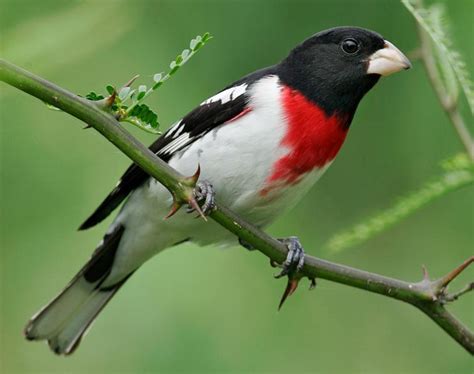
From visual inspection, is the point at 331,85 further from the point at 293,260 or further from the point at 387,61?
the point at 293,260

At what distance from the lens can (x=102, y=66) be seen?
3863 millimetres

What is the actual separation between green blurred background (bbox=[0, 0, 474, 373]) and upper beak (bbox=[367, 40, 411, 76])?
59cm

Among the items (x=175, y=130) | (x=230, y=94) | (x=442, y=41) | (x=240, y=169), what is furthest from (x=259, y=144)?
(x=442, y=41)

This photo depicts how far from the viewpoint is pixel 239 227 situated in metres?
2.35

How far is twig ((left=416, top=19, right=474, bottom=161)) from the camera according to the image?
228 centimetres

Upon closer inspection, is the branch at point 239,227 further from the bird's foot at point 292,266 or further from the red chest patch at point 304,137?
the red chest patch at point 304,137

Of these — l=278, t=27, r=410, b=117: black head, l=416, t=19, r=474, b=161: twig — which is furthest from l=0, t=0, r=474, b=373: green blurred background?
l=416, t=19, r=474, b=161: twig

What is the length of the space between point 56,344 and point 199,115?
120cm

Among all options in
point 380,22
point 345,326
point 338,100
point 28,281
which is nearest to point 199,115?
point 338,100

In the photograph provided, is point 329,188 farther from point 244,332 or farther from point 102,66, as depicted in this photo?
point 102,66

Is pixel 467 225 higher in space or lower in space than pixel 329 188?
lower

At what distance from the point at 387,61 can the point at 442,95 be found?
0.86 meters

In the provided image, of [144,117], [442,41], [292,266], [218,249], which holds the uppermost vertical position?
[144,117]

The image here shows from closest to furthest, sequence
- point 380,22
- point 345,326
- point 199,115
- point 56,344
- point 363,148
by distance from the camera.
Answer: point 199,115, point 56,344, point 380,22, point 363,148, point 345,326
